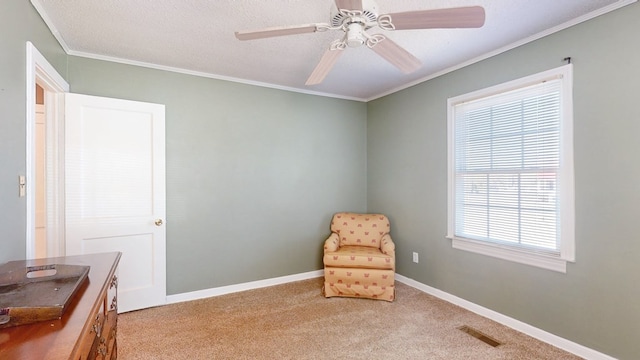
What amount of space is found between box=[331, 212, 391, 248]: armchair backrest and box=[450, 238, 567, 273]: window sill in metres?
0.84

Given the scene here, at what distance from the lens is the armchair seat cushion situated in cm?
319

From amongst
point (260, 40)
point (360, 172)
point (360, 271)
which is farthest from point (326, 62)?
point (360, 172)

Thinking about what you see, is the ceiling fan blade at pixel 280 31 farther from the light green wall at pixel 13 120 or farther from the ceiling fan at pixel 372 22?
the light green wall at pixel 13 120

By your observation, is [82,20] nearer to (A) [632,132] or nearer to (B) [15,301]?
(B) [15,301]

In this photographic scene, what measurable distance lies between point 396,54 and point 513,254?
A: 6.53 feet

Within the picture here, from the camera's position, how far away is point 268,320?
279 cm

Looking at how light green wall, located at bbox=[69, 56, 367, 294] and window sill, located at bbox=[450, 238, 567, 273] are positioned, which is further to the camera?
light green wall, located at bbox=[69, 56, 367, 294]

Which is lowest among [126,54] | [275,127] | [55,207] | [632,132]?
[55,207]

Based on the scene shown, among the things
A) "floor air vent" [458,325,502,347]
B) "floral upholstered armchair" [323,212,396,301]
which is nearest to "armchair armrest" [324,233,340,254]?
"floral upholstered armchair" [323,212,396,301]

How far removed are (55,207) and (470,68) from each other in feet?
13.1

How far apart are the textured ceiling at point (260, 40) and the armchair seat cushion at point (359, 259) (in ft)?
6.43

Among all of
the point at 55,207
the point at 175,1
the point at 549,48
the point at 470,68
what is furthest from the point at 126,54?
the point at 549,48

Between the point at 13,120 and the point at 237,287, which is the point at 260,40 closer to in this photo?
the point at 13,120

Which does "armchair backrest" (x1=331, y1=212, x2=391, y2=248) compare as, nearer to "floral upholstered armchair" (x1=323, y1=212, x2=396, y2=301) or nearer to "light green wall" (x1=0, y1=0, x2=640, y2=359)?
"floral upholstered armchair" (x1=323, y1=212, x2=396, y2=301)
